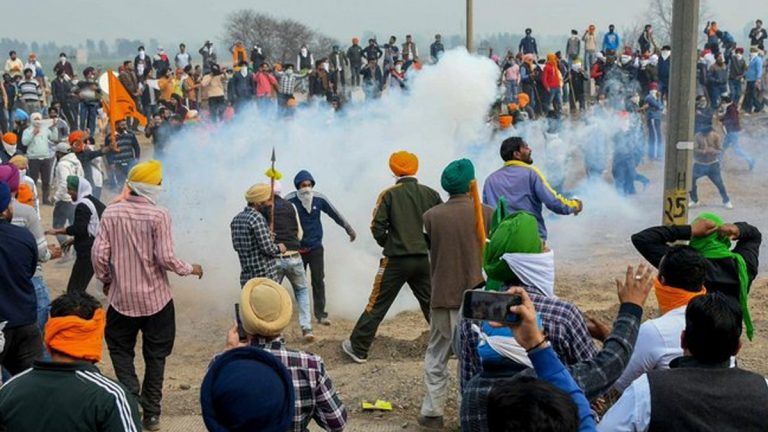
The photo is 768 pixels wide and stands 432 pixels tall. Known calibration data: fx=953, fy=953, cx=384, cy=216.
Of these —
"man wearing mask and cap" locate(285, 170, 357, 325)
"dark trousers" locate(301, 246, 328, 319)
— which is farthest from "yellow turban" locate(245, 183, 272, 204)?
"dark trousers" locate(301, 246, 328, 319)

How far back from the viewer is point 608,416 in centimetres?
338

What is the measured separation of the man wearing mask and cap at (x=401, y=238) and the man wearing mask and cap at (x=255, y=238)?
105 cm

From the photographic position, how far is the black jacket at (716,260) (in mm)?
5160

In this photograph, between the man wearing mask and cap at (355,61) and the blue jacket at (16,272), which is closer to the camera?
the blue jacket at (16,272)

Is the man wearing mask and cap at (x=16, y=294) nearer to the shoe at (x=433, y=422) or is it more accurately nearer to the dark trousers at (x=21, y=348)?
the dark trousers at (x=21, y=348)

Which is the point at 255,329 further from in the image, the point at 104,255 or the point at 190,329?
the point at 190,329

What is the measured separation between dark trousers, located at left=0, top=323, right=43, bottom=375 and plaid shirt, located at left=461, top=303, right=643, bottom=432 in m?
3.78

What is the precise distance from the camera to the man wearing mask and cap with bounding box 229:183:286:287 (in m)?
8.38

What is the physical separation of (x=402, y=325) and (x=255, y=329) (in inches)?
244

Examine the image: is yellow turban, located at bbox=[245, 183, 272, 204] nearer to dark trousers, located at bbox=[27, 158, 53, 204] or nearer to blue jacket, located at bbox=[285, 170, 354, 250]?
blue jacket, located at bbox=[285, 170, 354, 250]

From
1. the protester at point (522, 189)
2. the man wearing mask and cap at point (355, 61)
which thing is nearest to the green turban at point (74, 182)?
the protester at point (522, 189)

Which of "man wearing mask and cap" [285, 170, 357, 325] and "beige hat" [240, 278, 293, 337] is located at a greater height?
"beige hat" [240, 278, 293, 337]

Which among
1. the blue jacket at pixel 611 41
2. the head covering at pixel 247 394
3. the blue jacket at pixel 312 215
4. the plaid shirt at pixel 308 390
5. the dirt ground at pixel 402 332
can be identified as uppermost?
the blue jacket at pixel 611 41

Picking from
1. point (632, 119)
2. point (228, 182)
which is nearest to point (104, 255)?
point (228, 182)
